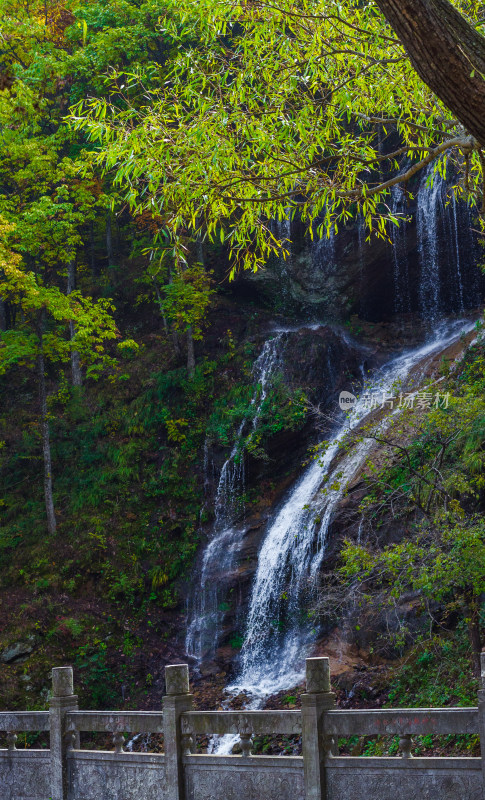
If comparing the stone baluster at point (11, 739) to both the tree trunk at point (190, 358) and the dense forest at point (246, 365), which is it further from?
the tree trunk at point (190, 358)

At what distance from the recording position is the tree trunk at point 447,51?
173 inches

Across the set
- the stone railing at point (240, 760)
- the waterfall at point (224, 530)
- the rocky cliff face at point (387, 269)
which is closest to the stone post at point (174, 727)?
the stone railing at point (240, 760)

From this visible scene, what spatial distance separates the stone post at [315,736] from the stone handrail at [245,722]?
159 millimetres

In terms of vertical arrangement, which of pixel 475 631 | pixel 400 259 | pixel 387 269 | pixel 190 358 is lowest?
pixel 475 631

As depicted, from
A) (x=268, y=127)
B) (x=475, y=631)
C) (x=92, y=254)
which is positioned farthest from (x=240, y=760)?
(x=92, y=254)

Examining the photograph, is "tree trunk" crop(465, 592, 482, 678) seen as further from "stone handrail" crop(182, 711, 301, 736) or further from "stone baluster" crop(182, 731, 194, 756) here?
"stone baluster" crop(182, 731, 194, 756)

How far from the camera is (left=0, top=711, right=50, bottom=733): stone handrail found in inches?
402

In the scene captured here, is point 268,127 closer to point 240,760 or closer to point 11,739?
point 240,760

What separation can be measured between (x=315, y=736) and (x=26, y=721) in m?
4.43

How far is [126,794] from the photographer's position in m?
9.34

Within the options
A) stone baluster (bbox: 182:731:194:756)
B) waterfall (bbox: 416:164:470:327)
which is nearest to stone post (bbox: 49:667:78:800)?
stone baluster (bbox: 182:731:194:756)

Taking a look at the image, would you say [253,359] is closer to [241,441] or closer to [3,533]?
[241,441]

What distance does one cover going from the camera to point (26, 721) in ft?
34.1

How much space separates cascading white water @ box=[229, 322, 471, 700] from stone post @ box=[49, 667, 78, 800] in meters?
5.32
